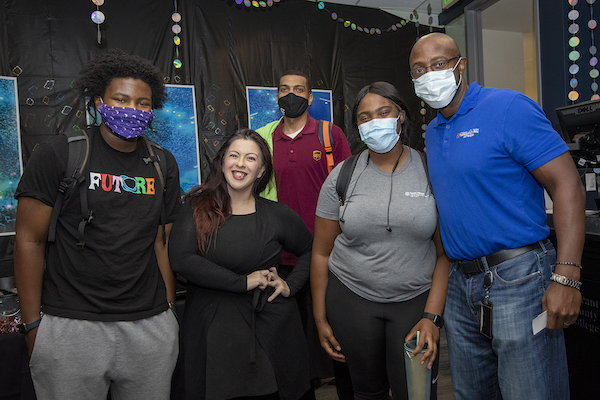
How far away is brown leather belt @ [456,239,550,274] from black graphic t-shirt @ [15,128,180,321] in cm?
124

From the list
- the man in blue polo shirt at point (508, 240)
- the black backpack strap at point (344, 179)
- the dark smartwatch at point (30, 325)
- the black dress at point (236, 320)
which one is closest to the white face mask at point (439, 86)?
the man in blue polo shirt at point (508, 240)

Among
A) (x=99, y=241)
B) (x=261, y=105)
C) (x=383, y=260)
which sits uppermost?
(x=261, y=105)

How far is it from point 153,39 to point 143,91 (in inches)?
103

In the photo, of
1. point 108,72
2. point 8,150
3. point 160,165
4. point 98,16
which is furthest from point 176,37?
point 160,165

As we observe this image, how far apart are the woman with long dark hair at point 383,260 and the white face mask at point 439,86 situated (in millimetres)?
178

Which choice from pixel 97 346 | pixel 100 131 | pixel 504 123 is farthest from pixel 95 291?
pixel 504 123

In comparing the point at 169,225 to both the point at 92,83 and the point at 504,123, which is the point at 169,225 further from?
the point at 504,123

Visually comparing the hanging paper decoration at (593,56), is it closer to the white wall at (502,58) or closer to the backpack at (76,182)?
the white wall at (502,58)

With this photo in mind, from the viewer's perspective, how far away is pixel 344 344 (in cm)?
159

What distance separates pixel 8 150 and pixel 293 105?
268cm

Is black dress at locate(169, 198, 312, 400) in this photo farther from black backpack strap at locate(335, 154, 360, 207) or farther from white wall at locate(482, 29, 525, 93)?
white wall at locate(482, 29, 525, 93)

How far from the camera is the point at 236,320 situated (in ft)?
5.15

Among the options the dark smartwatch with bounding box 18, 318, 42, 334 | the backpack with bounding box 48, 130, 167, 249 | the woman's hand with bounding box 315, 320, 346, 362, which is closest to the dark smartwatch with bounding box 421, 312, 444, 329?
the woman's hand with bounding box 315, 320, 346, 362

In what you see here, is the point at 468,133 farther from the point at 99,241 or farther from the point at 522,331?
the point at 99,241
